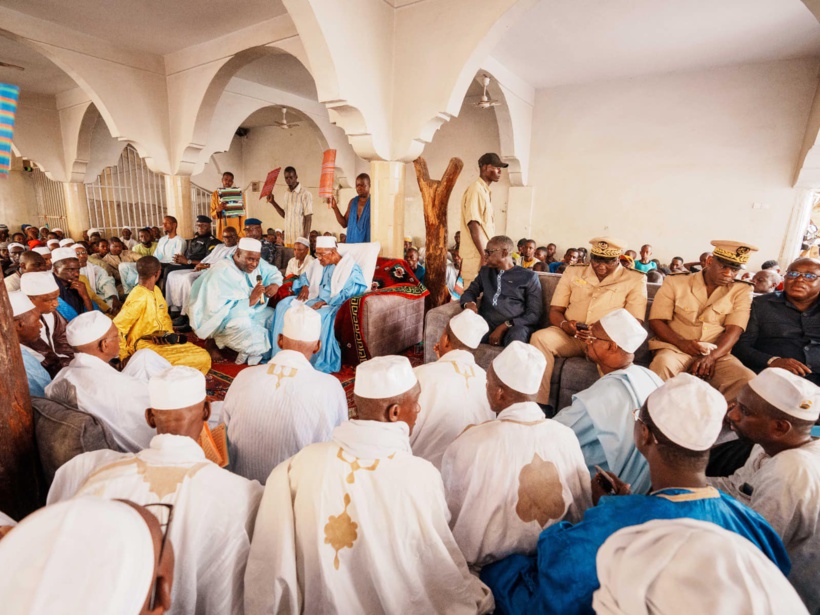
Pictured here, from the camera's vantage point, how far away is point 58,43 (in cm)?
621

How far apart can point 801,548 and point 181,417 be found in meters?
2.11

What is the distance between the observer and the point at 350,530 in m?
1.35

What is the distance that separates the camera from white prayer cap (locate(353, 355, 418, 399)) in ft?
4.81

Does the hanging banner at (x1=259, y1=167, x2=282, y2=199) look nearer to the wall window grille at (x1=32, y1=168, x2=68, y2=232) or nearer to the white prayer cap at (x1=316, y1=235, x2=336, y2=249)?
the white prayer cap at (x1=316, y1=235, x2=336, y2=249)

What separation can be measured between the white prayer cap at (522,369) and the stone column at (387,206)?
12.9ft

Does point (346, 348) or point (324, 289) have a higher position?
point (324, 289)

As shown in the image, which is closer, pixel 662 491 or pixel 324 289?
pixel 662 491

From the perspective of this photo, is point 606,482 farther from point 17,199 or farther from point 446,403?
point 17,199

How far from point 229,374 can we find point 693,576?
440 cm

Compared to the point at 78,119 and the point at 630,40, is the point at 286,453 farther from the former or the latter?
the point at 78,119

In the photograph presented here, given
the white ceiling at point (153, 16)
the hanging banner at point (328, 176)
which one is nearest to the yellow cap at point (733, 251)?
the hanging banner at point (328, 176)

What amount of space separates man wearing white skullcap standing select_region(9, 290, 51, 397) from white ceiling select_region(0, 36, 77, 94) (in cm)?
714

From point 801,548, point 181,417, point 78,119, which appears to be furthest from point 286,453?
point 78,119

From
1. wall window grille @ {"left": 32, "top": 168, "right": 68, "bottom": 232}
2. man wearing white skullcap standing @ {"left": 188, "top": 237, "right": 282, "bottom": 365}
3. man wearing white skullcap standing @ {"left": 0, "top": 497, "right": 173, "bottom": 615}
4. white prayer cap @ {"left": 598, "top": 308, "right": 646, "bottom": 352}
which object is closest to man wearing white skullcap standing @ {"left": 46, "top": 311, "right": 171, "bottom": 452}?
man wearing white skullcap standing @ {"left": 0, "top": 497, "right": 173, "bottom": 615}
